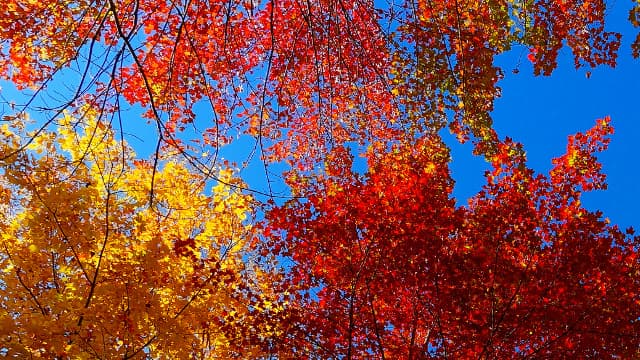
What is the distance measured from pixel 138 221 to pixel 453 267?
7.65 meters

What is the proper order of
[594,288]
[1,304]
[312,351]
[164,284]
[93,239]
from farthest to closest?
[594,288] < [312,351] < [164,284] < [93,239] < [1,304]

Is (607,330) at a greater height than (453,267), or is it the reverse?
(453,267)

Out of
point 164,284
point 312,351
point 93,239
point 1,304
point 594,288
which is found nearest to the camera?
point 1,304

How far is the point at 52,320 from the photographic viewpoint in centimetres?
785

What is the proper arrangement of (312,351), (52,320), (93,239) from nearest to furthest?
(52,320) → (93,239) → (312,351)

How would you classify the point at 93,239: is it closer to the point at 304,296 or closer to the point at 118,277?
the point at 118,277

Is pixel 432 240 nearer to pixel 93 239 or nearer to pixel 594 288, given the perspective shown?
pixel 594 288

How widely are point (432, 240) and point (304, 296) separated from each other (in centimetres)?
356

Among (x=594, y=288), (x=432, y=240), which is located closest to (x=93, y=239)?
(x=432, y=240)

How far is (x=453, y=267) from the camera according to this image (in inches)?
497

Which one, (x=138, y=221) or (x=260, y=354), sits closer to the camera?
(x=138, y=221)

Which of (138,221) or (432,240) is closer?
(138,221)

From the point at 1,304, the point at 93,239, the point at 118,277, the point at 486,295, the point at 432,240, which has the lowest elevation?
the point at 1,304

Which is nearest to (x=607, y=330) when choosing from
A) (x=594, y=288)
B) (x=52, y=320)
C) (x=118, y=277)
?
(x=594, y=288)
